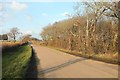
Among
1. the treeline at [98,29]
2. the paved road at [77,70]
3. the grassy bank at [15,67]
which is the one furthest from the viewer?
the treeline at [98,29]

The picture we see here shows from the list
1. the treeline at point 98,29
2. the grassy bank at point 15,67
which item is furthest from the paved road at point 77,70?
the treeline at point 98,29

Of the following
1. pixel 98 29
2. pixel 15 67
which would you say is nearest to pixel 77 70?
pixel 15 67

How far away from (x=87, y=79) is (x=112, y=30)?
24.3 meters

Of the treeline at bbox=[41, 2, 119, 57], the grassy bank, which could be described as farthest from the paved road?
the treeline at bbox=[41, 2, 119, 57]

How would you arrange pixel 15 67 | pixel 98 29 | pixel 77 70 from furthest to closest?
pixel 98 29 → pixel 15 67 → pixel 77 70

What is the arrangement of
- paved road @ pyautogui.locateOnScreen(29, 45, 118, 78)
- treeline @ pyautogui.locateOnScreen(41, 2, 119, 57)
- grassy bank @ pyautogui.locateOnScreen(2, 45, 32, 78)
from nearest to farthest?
grassy bank @ pyautogui.locateOnScreen(2, 45, 32, 78)
paved road @ pyautogui.locateOnScreen(29, 45, 118, 78)
treeline @ pyautogui.locateOnScreen(41, 2, 119, 57)

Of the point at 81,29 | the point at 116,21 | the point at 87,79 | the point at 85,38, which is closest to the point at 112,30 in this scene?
the point at 116,21

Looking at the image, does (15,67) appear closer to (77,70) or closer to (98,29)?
(77,70)

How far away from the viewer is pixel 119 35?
101 ft

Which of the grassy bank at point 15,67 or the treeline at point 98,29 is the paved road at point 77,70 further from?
the treeline at point 98,29

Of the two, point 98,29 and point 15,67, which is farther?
point 98,29

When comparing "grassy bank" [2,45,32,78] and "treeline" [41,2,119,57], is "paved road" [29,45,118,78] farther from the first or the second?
"treeline" [41,2,119,57]

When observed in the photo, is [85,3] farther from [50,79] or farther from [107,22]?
[50,79]

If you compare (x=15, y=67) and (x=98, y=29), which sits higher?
(x=98, y=29)
